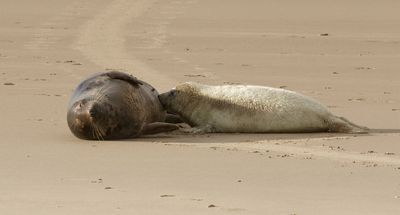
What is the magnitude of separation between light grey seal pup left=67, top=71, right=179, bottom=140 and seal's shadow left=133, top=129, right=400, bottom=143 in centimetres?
12

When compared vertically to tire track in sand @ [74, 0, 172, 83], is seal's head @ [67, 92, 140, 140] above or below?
above

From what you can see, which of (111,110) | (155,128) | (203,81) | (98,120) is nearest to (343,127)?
(155,128)

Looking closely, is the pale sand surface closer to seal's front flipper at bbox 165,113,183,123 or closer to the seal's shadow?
the seal's shadow

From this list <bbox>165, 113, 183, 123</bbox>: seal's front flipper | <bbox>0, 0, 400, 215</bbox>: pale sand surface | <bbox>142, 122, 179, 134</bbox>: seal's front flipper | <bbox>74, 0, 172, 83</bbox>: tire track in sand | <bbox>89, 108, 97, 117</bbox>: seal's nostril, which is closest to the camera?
<bbox>0, 0, 400, 215</bbox>: pale sand surface

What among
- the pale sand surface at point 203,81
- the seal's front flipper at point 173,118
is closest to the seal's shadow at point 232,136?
the pale sand surface at point 203,81

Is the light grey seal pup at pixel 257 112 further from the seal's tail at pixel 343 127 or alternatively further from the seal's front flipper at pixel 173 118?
the seal's front flipper at pixel 173 118

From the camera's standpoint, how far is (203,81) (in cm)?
1533

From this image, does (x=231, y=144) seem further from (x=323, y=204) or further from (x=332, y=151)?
(x=323, y=204)

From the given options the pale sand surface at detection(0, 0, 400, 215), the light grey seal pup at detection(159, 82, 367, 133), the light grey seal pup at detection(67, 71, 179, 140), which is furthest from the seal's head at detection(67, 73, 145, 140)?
the light grey seal pup at detection(159, 82, 367, 133)

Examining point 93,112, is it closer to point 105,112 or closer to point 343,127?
point 105,112

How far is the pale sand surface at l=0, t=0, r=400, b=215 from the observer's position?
24.7 feet

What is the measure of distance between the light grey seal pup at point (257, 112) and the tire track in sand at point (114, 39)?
3.75 m

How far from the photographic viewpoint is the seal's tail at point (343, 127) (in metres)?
11.0

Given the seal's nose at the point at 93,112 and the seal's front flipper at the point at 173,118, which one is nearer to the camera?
the seal's nose at the point at 93,112
